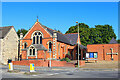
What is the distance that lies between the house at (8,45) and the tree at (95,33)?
28354mm

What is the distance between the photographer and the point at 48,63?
109 ft

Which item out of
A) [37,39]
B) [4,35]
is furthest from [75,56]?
[4,35]

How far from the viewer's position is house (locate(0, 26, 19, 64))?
4306 cm

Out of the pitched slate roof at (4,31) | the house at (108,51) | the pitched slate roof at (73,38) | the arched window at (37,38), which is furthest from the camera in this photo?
the pitched slate roof at (73,38)

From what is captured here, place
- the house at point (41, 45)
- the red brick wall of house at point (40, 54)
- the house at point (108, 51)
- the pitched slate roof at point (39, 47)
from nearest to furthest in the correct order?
the red brick wall of house at point (40, 54)
the house at point (41, 45)
the pitched slate roof at point (39, 47)
the house at point (108, 51)

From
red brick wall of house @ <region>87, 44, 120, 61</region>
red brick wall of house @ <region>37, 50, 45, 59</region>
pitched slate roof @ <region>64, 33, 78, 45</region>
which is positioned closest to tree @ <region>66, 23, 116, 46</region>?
pitched slate roof @ <region>64, 33, 78, 45</region>

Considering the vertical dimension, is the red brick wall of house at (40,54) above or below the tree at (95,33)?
below

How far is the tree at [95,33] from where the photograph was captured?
66.4 metres

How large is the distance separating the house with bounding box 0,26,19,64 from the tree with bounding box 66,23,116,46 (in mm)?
28354

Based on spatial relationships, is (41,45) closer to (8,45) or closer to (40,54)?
(40,54)

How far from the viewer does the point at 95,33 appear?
2731 inches

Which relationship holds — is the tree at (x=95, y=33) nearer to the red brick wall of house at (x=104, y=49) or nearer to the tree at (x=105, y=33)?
the tree at (x=105, y=33)

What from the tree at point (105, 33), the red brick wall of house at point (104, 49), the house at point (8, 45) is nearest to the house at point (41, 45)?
the red brick wall of house at point (104, 49)

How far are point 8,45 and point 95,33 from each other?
126 feet
